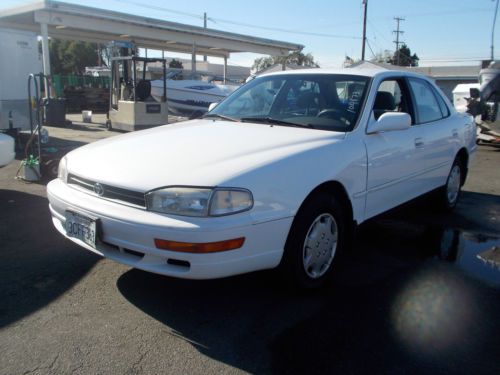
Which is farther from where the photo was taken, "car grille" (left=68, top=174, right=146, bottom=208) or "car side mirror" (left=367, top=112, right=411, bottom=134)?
"car side mirror" (left=367, top=112, right=411, bottom=134)

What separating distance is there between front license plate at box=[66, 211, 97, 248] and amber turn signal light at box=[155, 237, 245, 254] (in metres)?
0.53

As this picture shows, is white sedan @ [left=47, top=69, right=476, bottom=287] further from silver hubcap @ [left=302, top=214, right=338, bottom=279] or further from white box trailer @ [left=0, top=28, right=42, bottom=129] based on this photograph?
white box trailer @ [left=0, top=28, right=42, bottom=129]

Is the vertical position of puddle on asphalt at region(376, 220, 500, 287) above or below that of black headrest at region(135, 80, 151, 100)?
below

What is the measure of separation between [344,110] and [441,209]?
8.51 ft

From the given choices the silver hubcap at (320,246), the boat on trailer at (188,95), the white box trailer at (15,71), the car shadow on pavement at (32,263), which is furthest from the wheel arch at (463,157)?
the boat on trailer at (188,95)

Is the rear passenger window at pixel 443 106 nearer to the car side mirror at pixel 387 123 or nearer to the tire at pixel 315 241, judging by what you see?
the car side mirror at pixel 387 123

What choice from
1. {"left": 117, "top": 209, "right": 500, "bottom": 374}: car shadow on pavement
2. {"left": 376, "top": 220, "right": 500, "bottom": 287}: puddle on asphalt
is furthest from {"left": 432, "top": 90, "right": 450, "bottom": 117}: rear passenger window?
{"left": 117, "top": 209, "right": 500, "bottom": 374}: car shadow on pavement

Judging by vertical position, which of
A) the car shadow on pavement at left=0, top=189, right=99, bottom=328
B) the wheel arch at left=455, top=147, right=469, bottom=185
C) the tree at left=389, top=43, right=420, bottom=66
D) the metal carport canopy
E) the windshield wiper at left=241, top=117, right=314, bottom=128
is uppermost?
the tree at left=389, top=43, right=420, bottom=66

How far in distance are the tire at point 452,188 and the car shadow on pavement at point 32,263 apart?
400 centimetres

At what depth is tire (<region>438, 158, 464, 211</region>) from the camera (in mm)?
5629

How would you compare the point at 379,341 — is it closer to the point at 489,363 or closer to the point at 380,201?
the point at 489,363

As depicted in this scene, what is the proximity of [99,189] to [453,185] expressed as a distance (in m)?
4.40

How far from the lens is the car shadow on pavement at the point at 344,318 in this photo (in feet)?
8.79

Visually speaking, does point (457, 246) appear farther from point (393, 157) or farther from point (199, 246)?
point (199, 246)
